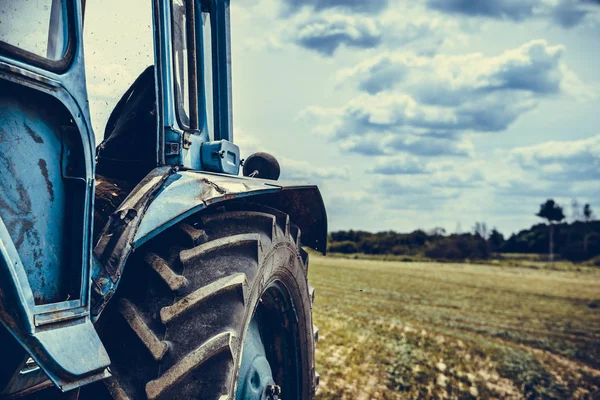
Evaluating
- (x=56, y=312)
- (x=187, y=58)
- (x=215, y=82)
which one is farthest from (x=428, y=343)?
(x=56, y=312)

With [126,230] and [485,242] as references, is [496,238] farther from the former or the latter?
[126,230]

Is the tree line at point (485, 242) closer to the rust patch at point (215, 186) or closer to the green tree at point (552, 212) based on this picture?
the green tree at point (552, 212)

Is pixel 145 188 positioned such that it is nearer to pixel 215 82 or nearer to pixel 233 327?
pixel 233 327

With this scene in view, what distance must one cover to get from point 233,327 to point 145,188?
59cm

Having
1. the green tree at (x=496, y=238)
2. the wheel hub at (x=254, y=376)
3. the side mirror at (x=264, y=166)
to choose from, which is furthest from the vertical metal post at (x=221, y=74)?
the green tree at (x=496, y=238)

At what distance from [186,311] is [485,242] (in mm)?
40365

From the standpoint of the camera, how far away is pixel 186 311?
2012mm

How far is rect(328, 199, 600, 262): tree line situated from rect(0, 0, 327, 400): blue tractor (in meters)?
34.9

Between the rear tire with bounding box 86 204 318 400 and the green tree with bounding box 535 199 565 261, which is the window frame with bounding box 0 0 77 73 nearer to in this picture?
the rear tire with bounding box 86 204 318 400

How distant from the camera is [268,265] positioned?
106 inches

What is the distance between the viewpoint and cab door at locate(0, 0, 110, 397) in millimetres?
1561

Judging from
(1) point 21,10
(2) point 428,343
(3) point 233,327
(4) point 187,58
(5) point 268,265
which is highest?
(4) point 187,58

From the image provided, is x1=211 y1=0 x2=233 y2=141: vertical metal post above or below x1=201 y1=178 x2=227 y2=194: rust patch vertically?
above

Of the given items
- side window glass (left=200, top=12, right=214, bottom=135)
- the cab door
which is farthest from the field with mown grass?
the cab door
